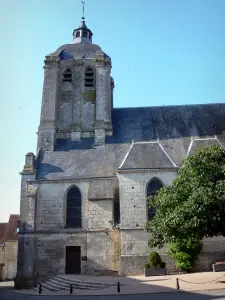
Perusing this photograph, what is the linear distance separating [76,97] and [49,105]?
2.21 meters

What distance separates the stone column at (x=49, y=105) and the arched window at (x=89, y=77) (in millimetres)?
2266

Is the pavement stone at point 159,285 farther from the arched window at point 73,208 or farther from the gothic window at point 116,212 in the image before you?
the arched window at point 73,208

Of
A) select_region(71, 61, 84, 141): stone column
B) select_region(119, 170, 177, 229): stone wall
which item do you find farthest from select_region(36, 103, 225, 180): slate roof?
select_region(71, 61, 84, 141): stone column

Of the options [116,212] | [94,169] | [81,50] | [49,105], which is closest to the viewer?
[116,212]

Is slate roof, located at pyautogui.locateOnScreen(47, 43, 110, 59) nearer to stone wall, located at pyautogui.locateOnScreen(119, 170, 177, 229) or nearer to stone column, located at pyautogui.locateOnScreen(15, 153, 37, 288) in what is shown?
stone column, located at pyautogui.locateOnScreen(15, 153, 37, 288)

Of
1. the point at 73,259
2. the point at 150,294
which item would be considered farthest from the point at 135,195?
the point at 150,294

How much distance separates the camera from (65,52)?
28812 mm

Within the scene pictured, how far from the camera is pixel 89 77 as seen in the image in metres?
27.5

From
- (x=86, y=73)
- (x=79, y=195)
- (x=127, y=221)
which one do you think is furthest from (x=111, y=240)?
(x=86, y=73)

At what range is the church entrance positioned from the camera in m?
21.1

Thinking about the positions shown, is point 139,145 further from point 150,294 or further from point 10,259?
point 10,259

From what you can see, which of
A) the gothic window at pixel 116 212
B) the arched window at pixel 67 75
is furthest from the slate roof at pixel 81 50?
the gothic window at pixel 116 212

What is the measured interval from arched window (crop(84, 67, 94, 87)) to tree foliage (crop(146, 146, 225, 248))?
1388 centimetres

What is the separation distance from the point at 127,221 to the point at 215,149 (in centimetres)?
781
